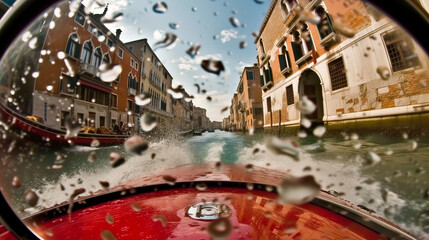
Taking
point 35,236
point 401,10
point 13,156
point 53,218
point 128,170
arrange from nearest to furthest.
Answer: point 401,10 → point 35,236 → point 13,156 → point 53,218 → point 128,170

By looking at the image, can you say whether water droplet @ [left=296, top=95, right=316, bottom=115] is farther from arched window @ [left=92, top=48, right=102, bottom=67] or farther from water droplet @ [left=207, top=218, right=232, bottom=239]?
arched window @ [left=92, top=48, right=102, bottom=67]

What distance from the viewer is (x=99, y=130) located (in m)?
0.63

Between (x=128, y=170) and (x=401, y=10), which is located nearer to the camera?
(x=401, y=10)

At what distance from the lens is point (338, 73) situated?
50 cm

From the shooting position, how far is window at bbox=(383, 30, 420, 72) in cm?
37

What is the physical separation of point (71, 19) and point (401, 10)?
79cm

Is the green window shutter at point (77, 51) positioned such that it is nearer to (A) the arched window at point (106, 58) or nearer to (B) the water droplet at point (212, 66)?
(A) the arched window at point (106, 58)

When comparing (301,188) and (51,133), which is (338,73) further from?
(51,133)

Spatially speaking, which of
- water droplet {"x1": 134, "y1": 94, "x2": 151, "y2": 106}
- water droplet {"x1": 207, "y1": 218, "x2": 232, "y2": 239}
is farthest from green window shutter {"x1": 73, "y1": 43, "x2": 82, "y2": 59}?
water droplet {"x1": 207, "y1": 218, "x2": 232, "y2": 239}

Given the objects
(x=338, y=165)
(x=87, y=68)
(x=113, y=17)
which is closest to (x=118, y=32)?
(x=113, y=17)

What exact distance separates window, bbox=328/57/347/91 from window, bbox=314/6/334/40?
83mm

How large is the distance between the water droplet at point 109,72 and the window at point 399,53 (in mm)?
623

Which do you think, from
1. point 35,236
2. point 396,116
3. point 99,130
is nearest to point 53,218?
point 35,236

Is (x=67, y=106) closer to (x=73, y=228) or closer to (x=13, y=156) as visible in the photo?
(x=13, y=156)
